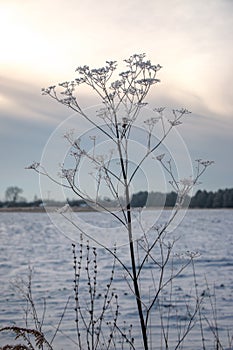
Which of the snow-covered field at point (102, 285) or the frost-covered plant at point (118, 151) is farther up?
the frost-covered plant at point (118, 151)

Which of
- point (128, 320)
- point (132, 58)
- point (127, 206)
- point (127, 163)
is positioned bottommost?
point (128, 320)

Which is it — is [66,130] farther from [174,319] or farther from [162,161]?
[174,319]

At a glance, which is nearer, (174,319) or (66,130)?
(66,130)

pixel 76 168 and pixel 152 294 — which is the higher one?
pixel 76 168

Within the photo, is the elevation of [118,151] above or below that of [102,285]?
above

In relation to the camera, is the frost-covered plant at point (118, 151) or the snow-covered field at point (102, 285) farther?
the snow-covered field at point (102, 285)

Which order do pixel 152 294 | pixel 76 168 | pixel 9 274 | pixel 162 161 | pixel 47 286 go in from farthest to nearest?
1. pixel 9 274
2. pixel 47 286
3. pixel 152 294
4. pixel 162 161
5. pixel 76 168

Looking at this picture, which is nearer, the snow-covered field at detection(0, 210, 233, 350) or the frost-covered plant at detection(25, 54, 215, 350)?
the frost-covered plant at detection(25, 54, 215, 350)

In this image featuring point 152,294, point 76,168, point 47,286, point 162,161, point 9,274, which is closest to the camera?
point 76,168

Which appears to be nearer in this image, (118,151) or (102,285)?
(118,151)

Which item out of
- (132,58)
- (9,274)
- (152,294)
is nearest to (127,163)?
(132,58)

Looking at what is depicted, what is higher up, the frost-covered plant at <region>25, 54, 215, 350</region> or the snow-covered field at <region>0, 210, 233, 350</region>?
the frost-covered plant at <region>25, 54, 215, 350</region>

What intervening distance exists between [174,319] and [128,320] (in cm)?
46

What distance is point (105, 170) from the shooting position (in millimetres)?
2811
